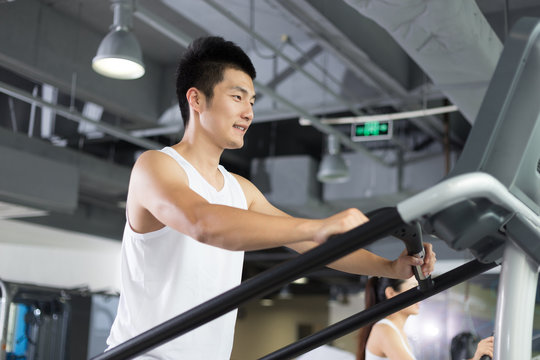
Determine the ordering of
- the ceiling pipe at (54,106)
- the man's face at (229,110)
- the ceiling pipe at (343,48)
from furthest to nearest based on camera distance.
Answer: the ceiling pipe at (54,106) < the ceiling pipe at (343,48) < the man's face at (229,110)

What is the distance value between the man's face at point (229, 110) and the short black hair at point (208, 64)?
16mm

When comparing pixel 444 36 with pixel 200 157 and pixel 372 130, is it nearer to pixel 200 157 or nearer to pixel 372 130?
pixel 372 130

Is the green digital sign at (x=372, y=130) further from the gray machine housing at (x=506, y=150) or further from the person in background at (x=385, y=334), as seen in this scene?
the gray machine housing at (x=506, y=150)

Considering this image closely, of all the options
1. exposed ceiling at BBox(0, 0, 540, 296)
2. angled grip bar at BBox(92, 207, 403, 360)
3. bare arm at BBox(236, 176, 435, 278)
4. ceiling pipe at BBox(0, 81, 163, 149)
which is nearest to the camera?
angled grip bar at BBox(92, 207, 403, 360)

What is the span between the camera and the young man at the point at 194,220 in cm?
105

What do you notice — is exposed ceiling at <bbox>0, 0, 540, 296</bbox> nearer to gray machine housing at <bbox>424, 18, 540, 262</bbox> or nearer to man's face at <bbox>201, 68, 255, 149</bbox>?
man's face at <bbox>201, 68, 255, 149</bbox>

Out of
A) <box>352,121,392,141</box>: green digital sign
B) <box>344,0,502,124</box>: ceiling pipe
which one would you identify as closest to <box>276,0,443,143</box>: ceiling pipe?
<box>352,121,392,141</box>: green digital sign

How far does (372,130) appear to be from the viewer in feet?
22.5

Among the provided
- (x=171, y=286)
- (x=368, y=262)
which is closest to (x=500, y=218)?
(x=368, y=262)

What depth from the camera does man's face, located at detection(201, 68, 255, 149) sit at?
1314mm

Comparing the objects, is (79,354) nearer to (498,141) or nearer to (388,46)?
(388,46)

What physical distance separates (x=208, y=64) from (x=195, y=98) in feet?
0.24

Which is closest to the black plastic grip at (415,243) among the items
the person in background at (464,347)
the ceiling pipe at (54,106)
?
the person in background at (464,347)

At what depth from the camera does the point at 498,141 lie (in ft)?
2.73
